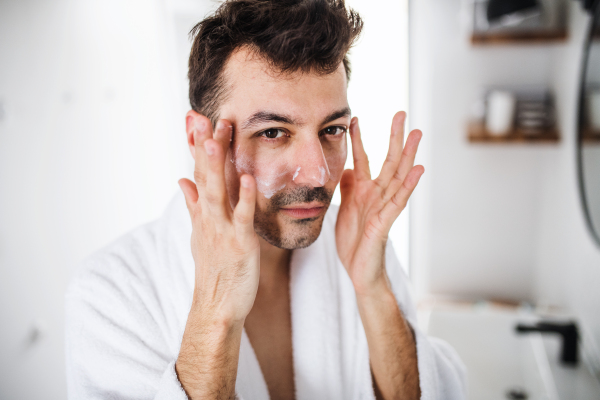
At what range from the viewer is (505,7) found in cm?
127

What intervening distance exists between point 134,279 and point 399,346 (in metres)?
0.56

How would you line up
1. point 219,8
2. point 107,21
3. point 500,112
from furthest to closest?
1. point 500,112
2. point 107,21
3. point 219,8

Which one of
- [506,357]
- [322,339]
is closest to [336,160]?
[322,339]

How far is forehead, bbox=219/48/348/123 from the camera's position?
0.63 meters

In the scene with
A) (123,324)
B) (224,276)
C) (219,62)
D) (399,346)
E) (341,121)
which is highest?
(219,62)

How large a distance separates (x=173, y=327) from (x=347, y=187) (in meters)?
0.48

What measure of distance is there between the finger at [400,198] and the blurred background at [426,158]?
60 cm

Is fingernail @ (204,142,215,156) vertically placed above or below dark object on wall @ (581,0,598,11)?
below

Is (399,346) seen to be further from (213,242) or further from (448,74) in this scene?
(448,74)

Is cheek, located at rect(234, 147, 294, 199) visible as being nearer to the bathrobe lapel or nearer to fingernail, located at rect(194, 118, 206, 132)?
fingernail, located at rect(194, 118, 206, 132)

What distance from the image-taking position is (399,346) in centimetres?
77

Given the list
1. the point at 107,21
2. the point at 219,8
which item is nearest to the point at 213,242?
the point at 219,8

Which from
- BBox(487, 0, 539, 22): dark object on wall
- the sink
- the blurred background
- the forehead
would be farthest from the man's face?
BBox(487, 0, 539, 22): dark object on wall

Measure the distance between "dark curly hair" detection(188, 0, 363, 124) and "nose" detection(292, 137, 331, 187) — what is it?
0.44 ft
